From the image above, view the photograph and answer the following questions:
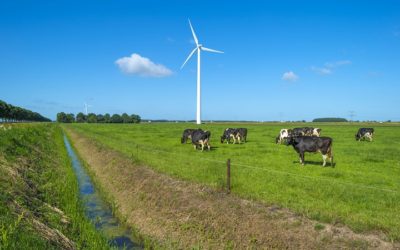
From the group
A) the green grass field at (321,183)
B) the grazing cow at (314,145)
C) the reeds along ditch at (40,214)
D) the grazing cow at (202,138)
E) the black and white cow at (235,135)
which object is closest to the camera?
the reeds along ditch at (40,214)

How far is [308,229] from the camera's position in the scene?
30.0 feet

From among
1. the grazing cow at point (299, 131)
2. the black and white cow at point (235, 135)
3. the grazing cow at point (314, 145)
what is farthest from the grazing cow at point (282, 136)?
the grazing cow at point (314, 145)

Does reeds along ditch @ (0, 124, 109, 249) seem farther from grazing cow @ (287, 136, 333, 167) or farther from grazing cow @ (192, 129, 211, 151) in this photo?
grazing cow @ (287, 136, 333, 167)

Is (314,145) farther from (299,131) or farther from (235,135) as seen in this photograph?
(299,131)

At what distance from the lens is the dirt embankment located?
8.72 m

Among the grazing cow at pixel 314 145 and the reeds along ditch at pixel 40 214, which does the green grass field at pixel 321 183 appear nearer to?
the grazing cow at pixel 314 145

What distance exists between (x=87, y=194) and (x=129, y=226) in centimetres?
527

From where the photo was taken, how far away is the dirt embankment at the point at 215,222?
8719 mm

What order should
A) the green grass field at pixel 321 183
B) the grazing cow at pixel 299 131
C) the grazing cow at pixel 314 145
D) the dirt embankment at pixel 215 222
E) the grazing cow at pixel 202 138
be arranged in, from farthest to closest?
the grazing cow at pixel 299 131 → the grazing cow at pixel 202 138 → the grazing cow at pixel 314 145 → the green grass field at pixel 321 183 → the dirt embankment at pixel 215 222

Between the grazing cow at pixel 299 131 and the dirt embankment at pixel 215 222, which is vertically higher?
the grazing cow at pixel 299 131

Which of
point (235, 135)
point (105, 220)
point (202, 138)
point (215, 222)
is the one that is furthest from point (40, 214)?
point (235, 135)

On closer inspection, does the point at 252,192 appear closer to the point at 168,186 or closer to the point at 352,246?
the point at 168,186

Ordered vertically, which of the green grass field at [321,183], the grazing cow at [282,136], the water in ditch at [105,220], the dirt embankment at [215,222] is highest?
the grazing cow at [282,136]

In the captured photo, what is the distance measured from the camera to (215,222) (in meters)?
10.3
